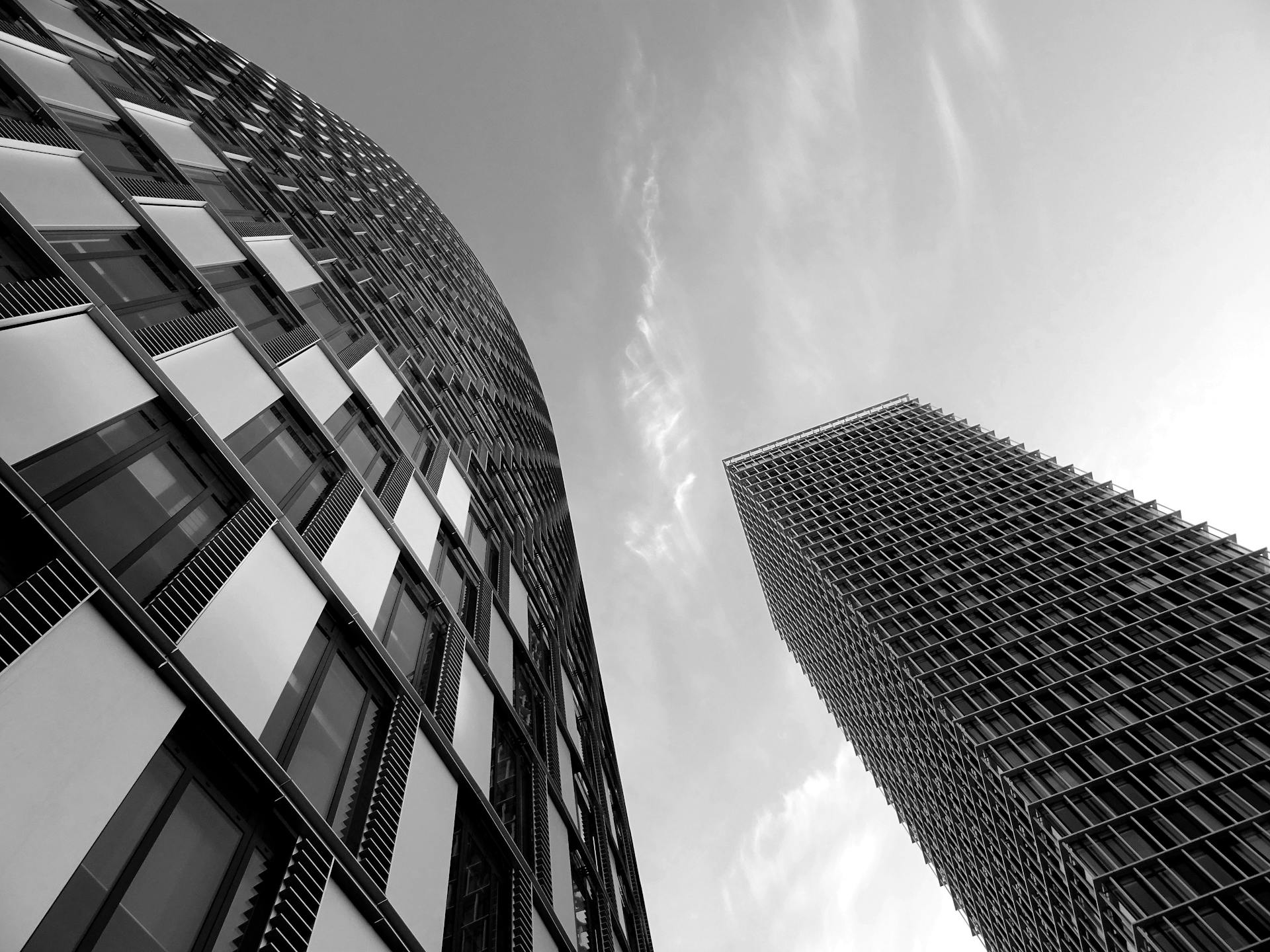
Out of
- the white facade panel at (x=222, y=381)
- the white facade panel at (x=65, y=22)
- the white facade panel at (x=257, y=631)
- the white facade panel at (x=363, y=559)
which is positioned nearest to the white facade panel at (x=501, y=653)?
the white facade panel at (x=363, y=559)

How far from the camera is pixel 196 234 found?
16266 mm

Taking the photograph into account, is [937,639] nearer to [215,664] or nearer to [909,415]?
[909,415]

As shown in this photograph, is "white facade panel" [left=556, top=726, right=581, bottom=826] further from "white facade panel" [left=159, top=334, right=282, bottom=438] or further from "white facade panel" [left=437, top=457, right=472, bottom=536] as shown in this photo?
"white facade panel" [left=159, top=334, right=282, bottom=438]

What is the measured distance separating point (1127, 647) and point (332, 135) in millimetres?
67512

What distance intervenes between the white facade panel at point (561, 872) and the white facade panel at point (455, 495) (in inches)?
328

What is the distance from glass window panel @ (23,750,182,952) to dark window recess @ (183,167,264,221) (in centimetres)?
1642

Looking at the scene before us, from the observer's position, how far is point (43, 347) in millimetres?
9047

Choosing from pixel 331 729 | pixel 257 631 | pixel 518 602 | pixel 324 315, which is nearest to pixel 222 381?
pixel 257 631

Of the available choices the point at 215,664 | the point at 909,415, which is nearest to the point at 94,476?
the point at 215,664

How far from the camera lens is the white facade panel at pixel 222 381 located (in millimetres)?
11766

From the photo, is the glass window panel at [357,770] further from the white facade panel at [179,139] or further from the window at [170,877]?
the white facade panel at [179,139]

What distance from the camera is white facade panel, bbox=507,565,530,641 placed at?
23.3m

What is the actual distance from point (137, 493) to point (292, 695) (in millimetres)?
3508

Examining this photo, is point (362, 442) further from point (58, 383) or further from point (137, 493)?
point (58, 383)
